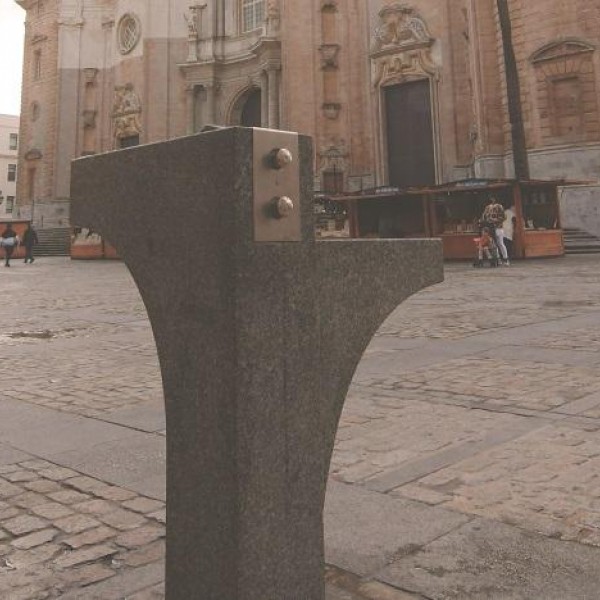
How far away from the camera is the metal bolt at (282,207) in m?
1.31

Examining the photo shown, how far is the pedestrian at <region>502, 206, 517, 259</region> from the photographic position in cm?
1986

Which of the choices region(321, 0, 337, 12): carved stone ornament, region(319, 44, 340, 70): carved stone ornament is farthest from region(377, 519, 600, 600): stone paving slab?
region(321, 0, 337, 12): carved stone ornament

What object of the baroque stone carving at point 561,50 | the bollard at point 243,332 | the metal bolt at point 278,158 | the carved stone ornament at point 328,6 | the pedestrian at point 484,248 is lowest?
the bollard at point 243,332

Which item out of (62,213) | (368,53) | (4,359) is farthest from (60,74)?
(4,359)

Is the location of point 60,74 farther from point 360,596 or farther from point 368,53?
point 360,596

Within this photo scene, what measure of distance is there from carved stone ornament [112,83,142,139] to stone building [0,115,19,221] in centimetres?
3127

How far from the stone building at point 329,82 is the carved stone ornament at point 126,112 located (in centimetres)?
10

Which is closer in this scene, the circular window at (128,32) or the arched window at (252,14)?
the arched window at (252,14)

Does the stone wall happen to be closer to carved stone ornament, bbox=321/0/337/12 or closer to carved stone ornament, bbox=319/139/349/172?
carved stone ornament, bbox=319/139/349/172

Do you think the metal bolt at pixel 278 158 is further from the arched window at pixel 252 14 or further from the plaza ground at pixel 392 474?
the arched window at pixel 252 14

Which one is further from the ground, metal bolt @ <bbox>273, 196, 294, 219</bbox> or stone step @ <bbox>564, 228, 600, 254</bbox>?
stone step @ <bbox>564, 228, 600, 254</bbox>

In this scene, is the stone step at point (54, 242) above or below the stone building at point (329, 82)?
below

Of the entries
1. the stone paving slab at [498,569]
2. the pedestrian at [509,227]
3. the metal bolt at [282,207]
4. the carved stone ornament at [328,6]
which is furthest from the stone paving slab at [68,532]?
the carved stone ornament at [328,6]

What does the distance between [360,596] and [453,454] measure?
4.44ft
